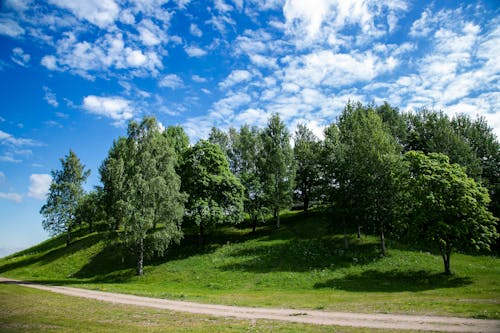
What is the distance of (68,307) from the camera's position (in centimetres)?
2359

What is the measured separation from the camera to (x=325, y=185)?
51.3m

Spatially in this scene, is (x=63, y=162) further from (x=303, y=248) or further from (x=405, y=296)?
(x=405, y=296)

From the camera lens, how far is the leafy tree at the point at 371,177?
43.5 metres

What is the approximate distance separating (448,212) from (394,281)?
964cm

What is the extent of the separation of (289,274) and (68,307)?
23.6 metres

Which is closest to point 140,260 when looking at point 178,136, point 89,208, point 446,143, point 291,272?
point 291,272

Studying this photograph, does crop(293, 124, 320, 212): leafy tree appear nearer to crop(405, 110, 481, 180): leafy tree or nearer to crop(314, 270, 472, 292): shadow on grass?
crop(405, 110, 481, 180): leafy tree

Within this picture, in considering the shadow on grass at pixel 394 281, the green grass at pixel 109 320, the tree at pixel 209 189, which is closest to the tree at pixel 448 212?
the shadow on grass at pixel 394 281

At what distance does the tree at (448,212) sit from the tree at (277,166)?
84.8ft

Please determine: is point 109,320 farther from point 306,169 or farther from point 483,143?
point 483,143

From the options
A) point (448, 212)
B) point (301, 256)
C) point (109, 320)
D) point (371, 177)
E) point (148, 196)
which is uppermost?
point (371, 177)

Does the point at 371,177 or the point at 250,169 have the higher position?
the point at 250,169

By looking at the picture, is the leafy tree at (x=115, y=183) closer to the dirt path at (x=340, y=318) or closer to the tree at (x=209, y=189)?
the tree at (x=209, y=189)

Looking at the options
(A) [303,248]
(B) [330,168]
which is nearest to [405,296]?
(A) [303,248]
